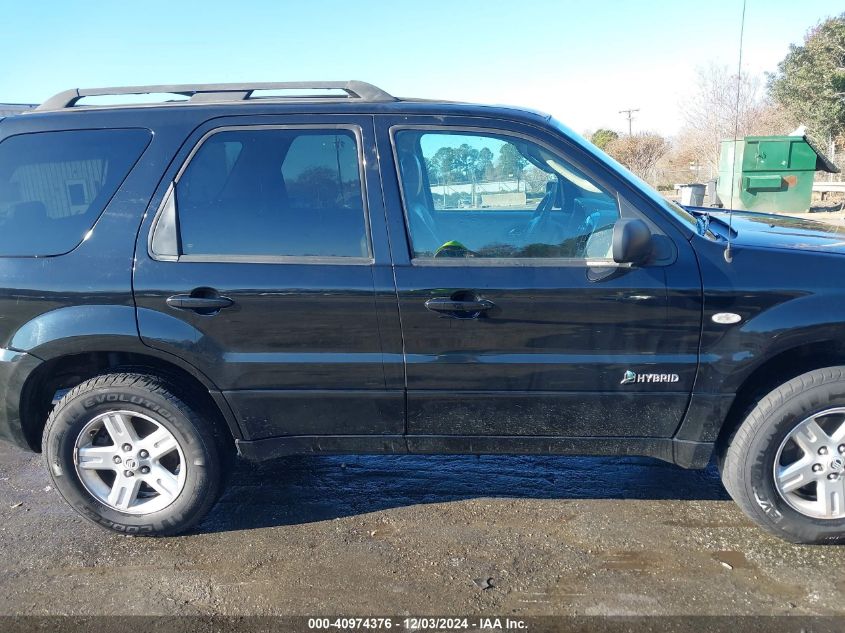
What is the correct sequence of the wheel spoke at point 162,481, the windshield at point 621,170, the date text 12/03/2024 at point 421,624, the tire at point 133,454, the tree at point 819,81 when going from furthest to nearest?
1. the tree at point 819,81
2. the wheel spoke at point 162,481
3. the tire at point 133,454
4. the windshield at point 621,170
5. the date text 12/03/2024 at point 421,624

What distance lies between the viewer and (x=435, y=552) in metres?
2.99

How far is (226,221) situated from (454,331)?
3.74 ft

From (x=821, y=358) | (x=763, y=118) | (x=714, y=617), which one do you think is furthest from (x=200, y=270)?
(x=763, y=118)

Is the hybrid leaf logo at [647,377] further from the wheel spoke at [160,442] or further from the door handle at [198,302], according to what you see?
the wheel spoke at [160,442]

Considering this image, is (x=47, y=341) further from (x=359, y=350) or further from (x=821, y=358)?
(x=821, y=358)

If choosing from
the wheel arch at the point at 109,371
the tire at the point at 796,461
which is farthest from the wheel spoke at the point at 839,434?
the wheel arch at the point at 109,371

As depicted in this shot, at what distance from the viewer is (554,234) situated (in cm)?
290

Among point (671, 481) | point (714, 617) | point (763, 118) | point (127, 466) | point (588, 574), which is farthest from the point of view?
point (763, 118)

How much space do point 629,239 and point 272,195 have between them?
1560 mm

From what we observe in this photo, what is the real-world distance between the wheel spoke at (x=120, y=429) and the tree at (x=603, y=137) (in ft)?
82.5

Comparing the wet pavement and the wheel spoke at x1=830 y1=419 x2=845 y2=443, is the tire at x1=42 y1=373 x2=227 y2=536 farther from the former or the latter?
the wheel spoke at x1=830 y1=419 x2=845 y2=443

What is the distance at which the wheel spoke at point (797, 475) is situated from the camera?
2863mm

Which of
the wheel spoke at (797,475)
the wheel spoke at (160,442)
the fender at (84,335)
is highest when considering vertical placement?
the fender at (84,335)

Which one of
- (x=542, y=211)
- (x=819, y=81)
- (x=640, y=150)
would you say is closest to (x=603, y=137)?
(x=640, y=150)
